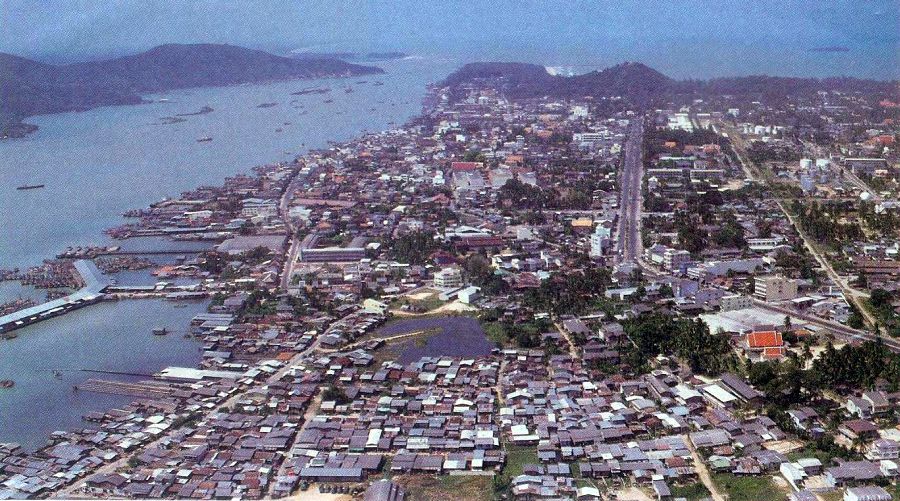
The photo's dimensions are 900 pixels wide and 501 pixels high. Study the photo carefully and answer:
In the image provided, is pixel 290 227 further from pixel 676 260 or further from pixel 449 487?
pixel 449 487

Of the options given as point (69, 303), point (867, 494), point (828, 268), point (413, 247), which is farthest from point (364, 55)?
point (867, 494)

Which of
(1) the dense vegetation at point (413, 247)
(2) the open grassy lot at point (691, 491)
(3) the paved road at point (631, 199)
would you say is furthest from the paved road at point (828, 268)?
(1) the dense vegetation at point (413, 247)

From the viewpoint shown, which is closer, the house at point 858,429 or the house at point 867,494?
the house at point 867,494

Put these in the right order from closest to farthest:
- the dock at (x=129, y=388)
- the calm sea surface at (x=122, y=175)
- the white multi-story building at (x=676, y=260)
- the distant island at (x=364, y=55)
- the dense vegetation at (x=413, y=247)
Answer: the dock at (x=129, y=388)
the calm sea surface at (x=122, y=175)
the white multi-story building at (x=676, y=260)
the dense vegetation at (x=413, y=247)
the distant island at (x=364, y=55)

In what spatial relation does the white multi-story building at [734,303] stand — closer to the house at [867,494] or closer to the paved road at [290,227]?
the house at [867,494]

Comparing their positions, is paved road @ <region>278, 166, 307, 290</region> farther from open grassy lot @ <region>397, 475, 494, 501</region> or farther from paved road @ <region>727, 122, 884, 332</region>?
paved road @ <region>727, 122, 884, 332</region>

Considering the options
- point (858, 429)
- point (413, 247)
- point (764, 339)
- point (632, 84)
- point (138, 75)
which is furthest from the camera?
point (138, 75)

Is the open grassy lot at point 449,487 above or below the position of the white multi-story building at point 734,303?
below
